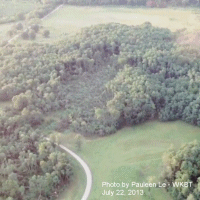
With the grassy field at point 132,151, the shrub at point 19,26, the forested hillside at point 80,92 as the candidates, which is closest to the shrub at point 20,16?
the shrub at point 19,26

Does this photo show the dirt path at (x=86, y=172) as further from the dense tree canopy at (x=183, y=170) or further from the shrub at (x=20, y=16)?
the shrub at (x=20, y=16)

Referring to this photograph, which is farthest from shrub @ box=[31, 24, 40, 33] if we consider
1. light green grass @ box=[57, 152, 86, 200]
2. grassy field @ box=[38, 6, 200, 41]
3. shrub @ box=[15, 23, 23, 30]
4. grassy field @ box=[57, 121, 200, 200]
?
light green grass @ box=[57, 152, 86, 200]

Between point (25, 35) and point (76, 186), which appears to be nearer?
point (76, 186)

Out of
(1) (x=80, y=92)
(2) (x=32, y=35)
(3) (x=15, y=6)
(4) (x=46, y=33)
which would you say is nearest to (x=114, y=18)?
(4) (x=46, y=33)

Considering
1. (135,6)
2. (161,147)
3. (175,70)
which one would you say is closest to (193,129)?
(161,147)

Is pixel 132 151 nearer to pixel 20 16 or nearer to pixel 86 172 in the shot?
pixel 86 172

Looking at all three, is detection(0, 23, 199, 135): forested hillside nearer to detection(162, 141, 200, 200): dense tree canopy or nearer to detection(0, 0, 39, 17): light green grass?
detection(162, 141, 200, 200): dense tree canopy

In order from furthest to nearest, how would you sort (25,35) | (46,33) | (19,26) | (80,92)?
(19,26) < (46,33) < (25,35) < (80,92)
